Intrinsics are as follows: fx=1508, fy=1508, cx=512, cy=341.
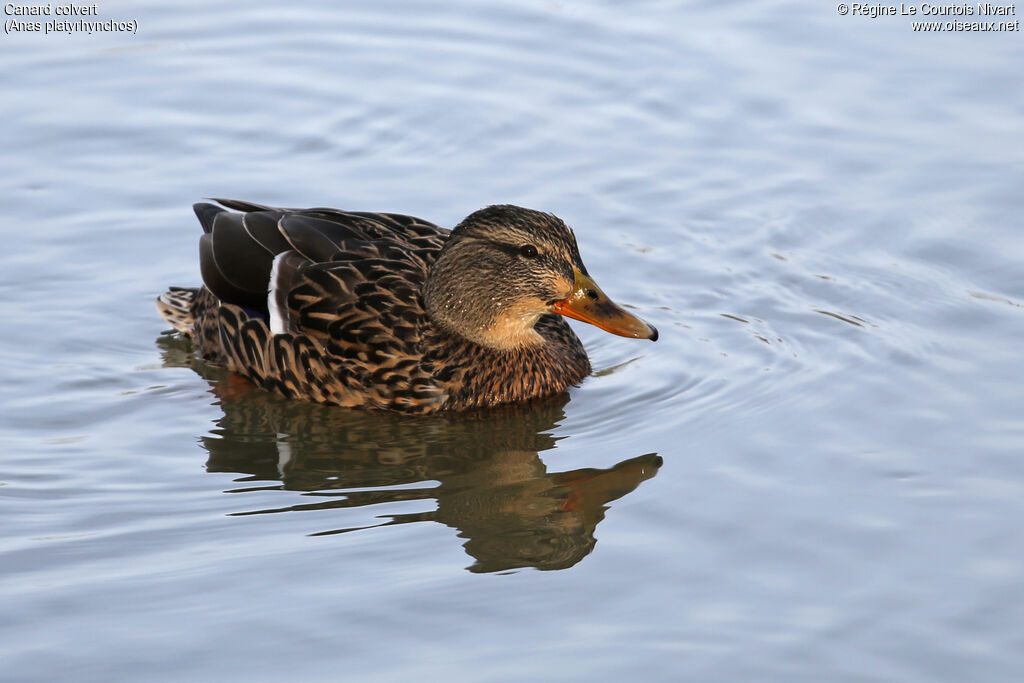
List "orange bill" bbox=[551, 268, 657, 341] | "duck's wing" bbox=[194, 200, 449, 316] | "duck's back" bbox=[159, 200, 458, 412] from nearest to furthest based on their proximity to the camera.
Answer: "orange bill" bbox=[551, 268, 657, 341]
"duck's back" bbox=[159, 200, 458, 412]
"duck's wing" bbox=[194, 200, 449, 316]

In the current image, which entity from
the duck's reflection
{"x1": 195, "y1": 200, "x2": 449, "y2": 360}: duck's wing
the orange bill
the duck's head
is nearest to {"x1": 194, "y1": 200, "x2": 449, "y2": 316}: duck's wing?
{"x1": 195, "y1": 200, "x2": 449, "y2": 360}: duck's wing

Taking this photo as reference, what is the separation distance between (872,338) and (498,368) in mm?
2056

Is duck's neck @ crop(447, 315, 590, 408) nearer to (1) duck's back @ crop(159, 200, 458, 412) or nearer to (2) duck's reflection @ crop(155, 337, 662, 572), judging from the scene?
(2) duck's reflection @ crop(155, 337, 662, 572)

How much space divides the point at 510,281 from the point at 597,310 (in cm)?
47

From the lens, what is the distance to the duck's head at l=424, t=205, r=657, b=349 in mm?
7680

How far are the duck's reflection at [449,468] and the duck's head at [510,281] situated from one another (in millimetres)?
502

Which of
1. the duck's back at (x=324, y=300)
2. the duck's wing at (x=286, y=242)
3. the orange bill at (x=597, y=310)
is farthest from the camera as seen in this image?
the duck's wing at (x=286, y=242)

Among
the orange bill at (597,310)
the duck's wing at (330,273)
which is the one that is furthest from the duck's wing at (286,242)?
the orange bill at (597,310)

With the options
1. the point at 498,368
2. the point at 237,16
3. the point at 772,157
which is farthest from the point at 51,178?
the point at 772,157

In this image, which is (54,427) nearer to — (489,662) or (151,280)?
(151,280)

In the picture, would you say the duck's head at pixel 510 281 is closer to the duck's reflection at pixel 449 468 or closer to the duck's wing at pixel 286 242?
the duck's wing at pixel 286 242

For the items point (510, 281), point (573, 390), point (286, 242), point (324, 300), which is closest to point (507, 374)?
point (573, 390)

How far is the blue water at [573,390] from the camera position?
18.4ft

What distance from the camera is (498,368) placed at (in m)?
7.95
